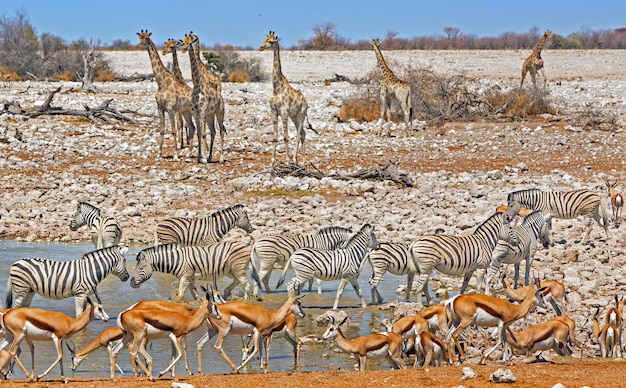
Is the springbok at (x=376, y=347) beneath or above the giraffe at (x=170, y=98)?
beneath

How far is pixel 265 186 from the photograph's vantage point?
17344 millimetres

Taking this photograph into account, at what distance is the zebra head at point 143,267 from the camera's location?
10.7 m

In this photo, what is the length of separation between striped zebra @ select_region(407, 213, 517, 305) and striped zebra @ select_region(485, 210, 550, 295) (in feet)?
0.32

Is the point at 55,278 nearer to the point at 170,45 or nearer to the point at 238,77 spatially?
the point at 170,45

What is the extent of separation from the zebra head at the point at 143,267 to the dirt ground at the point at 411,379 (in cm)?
337

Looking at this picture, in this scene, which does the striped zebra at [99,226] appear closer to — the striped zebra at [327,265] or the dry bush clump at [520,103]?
the striped zebra at [327,265]

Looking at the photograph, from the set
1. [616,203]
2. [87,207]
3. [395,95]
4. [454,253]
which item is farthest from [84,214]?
[395,95]

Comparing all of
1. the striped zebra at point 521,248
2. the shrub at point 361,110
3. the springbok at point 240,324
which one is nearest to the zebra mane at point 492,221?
the striped zebra at point 521,248

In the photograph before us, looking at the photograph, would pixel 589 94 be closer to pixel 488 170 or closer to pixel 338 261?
pixel 488 170

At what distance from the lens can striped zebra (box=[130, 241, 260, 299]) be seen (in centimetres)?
1080

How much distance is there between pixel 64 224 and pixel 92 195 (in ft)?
4.93

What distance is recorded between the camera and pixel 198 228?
41.5ft

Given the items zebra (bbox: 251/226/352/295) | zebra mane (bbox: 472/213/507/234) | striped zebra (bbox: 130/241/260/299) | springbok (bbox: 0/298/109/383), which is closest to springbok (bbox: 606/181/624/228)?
zebra mane (bbox: 472/213/507/234)

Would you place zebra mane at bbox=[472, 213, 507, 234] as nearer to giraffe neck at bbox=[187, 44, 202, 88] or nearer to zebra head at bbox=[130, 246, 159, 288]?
zebra head at bbox=[130, 246, 159, 288]
